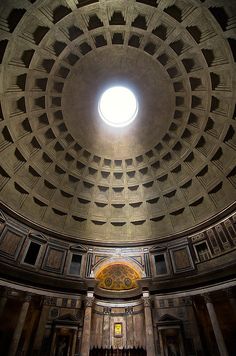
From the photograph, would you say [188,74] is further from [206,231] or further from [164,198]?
[206,231]

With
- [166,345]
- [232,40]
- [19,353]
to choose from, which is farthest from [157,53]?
[19,353]

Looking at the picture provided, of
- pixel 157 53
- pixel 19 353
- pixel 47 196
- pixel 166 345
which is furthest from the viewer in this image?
pixel 47 196

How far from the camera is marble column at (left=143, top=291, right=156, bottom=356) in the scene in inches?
563

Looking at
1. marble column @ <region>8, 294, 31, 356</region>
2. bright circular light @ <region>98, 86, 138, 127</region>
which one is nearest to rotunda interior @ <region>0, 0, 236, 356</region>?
marble column @ <region>8, 294, 31, 356</region>

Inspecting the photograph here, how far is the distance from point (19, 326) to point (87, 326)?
4518 mm

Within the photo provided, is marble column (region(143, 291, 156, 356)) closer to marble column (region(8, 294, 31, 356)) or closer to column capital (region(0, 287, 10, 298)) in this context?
marble column (region(8, 294, 31, 356))

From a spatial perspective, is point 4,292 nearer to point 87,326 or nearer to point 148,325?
point 87,326

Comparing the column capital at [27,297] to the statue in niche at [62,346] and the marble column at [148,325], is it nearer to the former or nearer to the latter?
the statue in niche at [62,346]

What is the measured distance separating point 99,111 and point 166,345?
19848mm

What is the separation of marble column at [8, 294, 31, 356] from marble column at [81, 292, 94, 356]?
4166 mm

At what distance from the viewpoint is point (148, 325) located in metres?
15.3

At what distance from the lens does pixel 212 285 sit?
49.4ft

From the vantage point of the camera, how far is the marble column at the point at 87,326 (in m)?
14.2

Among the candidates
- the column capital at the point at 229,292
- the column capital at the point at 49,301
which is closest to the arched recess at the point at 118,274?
the column capital at the point at 49,301
